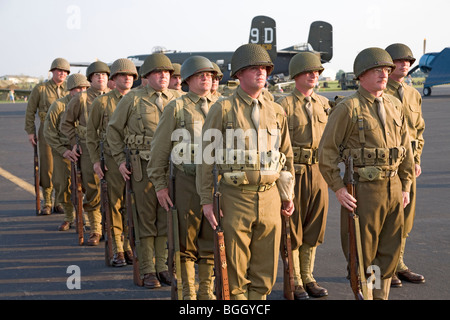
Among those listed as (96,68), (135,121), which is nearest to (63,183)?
(96,68)

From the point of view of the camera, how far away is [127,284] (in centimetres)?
689

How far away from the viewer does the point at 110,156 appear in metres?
7.65

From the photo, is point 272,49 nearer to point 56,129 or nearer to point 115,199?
point 56,129

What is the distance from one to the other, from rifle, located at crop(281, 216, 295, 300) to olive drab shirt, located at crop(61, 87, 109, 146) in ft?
13.9

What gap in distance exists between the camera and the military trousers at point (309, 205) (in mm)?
6395

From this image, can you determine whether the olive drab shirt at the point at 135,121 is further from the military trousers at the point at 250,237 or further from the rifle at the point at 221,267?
the rifle at the point at 221,267

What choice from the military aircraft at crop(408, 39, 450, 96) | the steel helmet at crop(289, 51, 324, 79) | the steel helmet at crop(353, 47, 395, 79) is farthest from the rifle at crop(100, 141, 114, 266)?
the military aircraft at crop(408, 39, 450, 96)

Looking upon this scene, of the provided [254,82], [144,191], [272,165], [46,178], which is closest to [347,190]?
[272,165]

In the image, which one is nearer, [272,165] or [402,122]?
[272,165]

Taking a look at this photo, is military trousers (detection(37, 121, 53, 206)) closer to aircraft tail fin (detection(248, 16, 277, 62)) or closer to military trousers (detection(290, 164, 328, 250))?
military trousers (detection(290, 164, 328, 250))

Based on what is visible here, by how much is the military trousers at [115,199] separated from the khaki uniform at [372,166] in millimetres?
3125

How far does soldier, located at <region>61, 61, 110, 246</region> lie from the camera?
8711 millimetres
